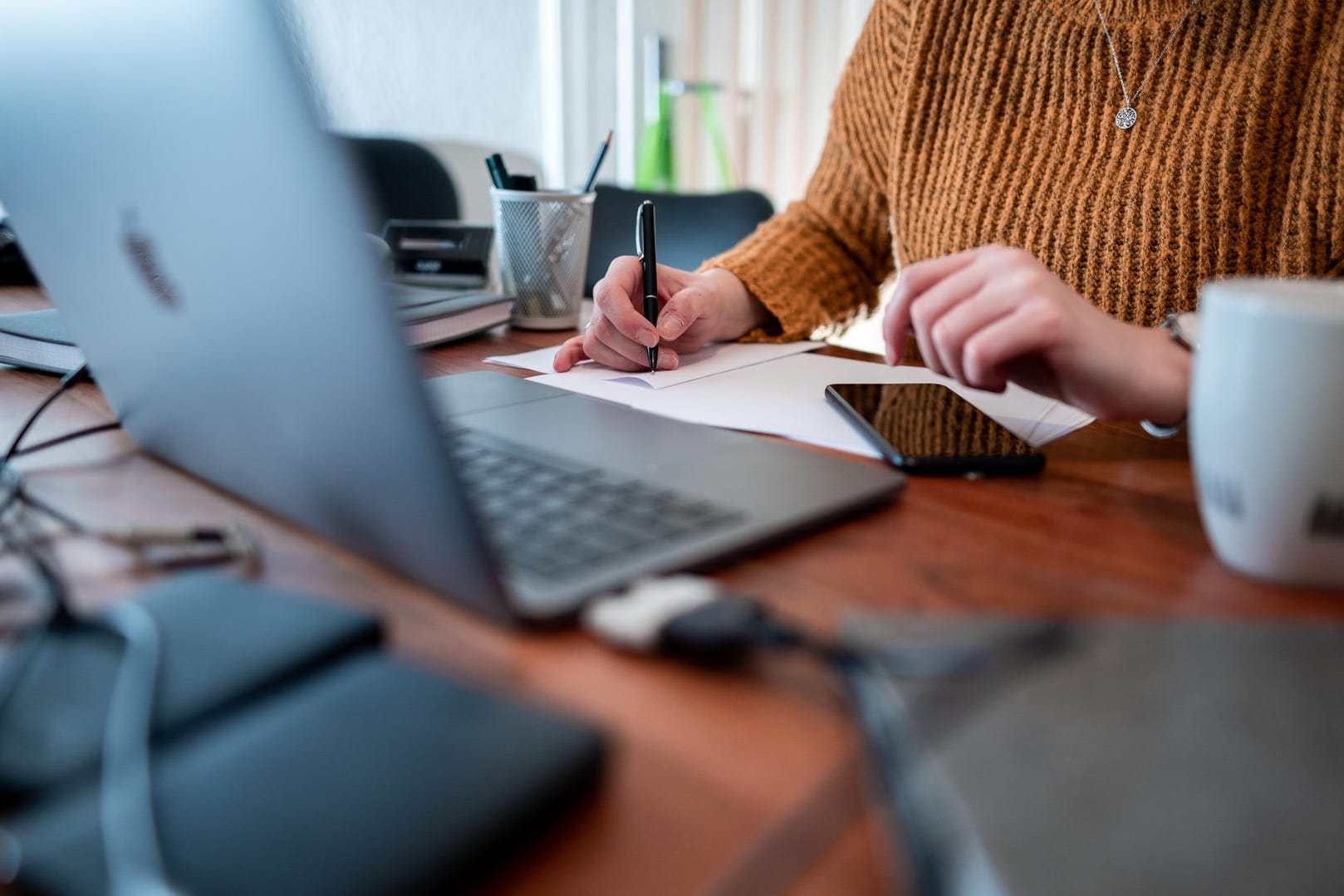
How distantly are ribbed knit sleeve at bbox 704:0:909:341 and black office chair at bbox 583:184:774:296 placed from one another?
45 centimetres

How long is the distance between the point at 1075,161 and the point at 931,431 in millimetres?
494

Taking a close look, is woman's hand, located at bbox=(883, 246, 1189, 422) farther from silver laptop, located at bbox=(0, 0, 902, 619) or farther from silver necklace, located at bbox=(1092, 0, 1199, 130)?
silver necklace, located at bbox=(1092, 0, 1199, 130)

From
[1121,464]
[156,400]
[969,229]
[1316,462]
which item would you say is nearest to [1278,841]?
[1316,462]

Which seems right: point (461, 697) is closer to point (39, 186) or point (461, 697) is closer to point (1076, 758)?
point (1076, 758)

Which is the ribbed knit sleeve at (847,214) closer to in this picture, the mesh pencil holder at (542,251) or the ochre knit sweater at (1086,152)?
the ochre knit sweater at (1086,152)

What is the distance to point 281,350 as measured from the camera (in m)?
0.32

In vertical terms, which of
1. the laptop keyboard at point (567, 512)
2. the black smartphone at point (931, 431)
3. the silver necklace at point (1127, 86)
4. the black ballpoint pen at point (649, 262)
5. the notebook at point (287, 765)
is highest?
the silver necklace at point (1127, 86)

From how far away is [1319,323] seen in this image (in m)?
0.33

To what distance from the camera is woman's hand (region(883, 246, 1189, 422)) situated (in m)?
0.51

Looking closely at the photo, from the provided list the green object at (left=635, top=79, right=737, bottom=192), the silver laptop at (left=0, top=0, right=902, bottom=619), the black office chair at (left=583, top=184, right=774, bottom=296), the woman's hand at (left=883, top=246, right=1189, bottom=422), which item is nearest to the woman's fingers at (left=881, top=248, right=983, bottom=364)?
the woman's hand at (left=883, top=246, right=1189, bottom=422)

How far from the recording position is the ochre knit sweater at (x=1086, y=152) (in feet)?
2.65

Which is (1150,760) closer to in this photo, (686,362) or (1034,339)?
(1034,339)

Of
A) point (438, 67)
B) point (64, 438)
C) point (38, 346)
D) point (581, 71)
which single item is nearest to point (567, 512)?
point (64, 438)

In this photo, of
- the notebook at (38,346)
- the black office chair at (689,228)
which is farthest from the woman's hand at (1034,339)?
the black office chair at (689,228)
